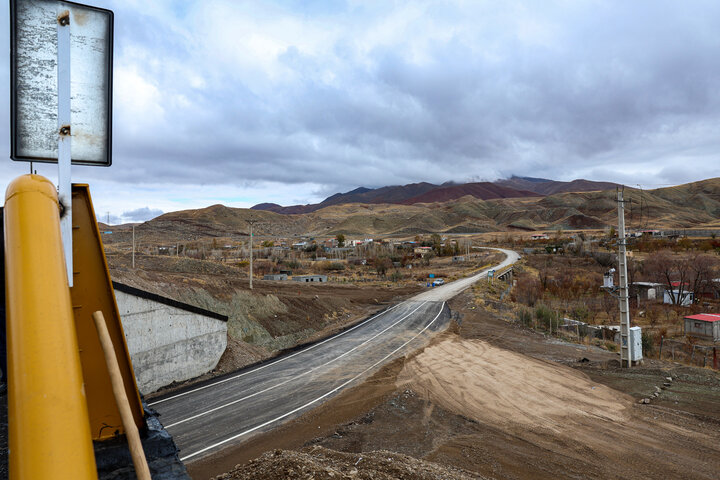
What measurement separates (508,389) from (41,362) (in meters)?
16.4

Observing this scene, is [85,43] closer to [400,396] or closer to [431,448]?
[431,448]

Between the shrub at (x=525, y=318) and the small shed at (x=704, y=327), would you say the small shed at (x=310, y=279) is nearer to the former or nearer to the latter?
the shrub at (x=525, y=318)

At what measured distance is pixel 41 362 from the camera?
1528 mm

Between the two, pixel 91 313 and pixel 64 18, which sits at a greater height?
pixel 64 18

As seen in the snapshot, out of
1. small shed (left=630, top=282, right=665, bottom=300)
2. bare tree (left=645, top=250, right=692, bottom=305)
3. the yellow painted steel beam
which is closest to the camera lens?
the yellow painted steel beam

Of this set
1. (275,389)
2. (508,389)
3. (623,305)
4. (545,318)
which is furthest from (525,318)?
(275,389)

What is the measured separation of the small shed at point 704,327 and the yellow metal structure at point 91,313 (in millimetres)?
37148

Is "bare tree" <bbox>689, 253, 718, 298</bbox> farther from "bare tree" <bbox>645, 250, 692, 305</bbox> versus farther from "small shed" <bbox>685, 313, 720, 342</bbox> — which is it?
"small shed" <bbox>685, 313, 720, 342</bbox>

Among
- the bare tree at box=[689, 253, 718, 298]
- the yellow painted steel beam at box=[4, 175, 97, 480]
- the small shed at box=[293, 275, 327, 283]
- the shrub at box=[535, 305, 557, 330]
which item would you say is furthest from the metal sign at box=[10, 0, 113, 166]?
the bare tree at box=[689, 253, 718, 298]

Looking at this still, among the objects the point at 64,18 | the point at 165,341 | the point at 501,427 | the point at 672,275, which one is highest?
the point at 64,18

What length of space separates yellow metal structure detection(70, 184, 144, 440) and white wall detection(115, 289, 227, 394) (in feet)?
45.9

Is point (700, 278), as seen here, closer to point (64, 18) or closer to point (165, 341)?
point (165, 341)

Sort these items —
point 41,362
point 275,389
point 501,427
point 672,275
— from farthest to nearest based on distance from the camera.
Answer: point 672,275 < point 275,389 < point 501,427 < point 41,362

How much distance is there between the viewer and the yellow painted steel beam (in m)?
1.42
